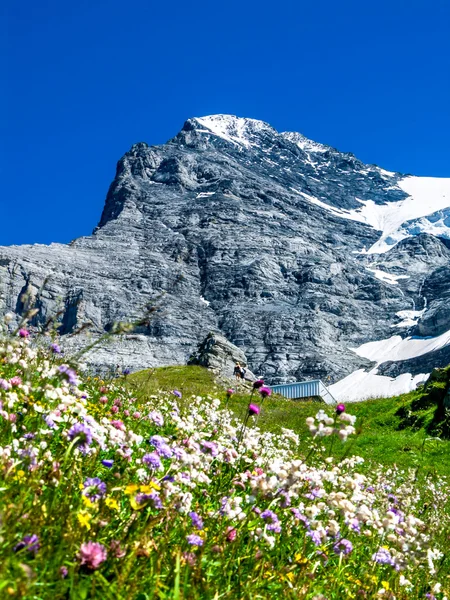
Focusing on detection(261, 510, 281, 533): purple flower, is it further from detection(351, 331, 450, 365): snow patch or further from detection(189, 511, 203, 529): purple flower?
detection(351, 331, 450, 365): snow patch

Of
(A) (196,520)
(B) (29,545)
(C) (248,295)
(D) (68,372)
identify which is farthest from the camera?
(C) (248,295)

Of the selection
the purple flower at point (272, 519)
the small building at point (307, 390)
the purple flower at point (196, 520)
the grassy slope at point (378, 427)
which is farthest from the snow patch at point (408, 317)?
the purple flower at point (196, 520)

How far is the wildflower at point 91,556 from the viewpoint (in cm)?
213

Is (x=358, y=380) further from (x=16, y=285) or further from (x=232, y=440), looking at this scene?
(x=232, y=440)

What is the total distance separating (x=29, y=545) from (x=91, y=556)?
0.80 ft

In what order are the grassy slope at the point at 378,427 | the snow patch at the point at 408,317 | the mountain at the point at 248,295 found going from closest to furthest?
the grassy slope at the point at 378,427
the mountain at the point at 248,295
the snow patch at the point at 408,317

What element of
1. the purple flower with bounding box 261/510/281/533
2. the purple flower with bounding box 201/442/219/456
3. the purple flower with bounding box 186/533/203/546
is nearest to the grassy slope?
the purple flower with bounding box 201/442/219/456

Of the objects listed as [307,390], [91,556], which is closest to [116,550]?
[91,556]

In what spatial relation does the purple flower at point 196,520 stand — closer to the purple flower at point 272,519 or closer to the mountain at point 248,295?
the purple flower at point 272,519

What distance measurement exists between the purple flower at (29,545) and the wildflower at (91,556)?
6.9 inches

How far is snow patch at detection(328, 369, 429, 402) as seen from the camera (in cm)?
10162

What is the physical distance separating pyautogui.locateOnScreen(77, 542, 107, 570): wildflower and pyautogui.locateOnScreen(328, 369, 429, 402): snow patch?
326 ft

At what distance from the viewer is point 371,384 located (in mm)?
111938

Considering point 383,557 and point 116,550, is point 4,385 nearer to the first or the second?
point 116,550
